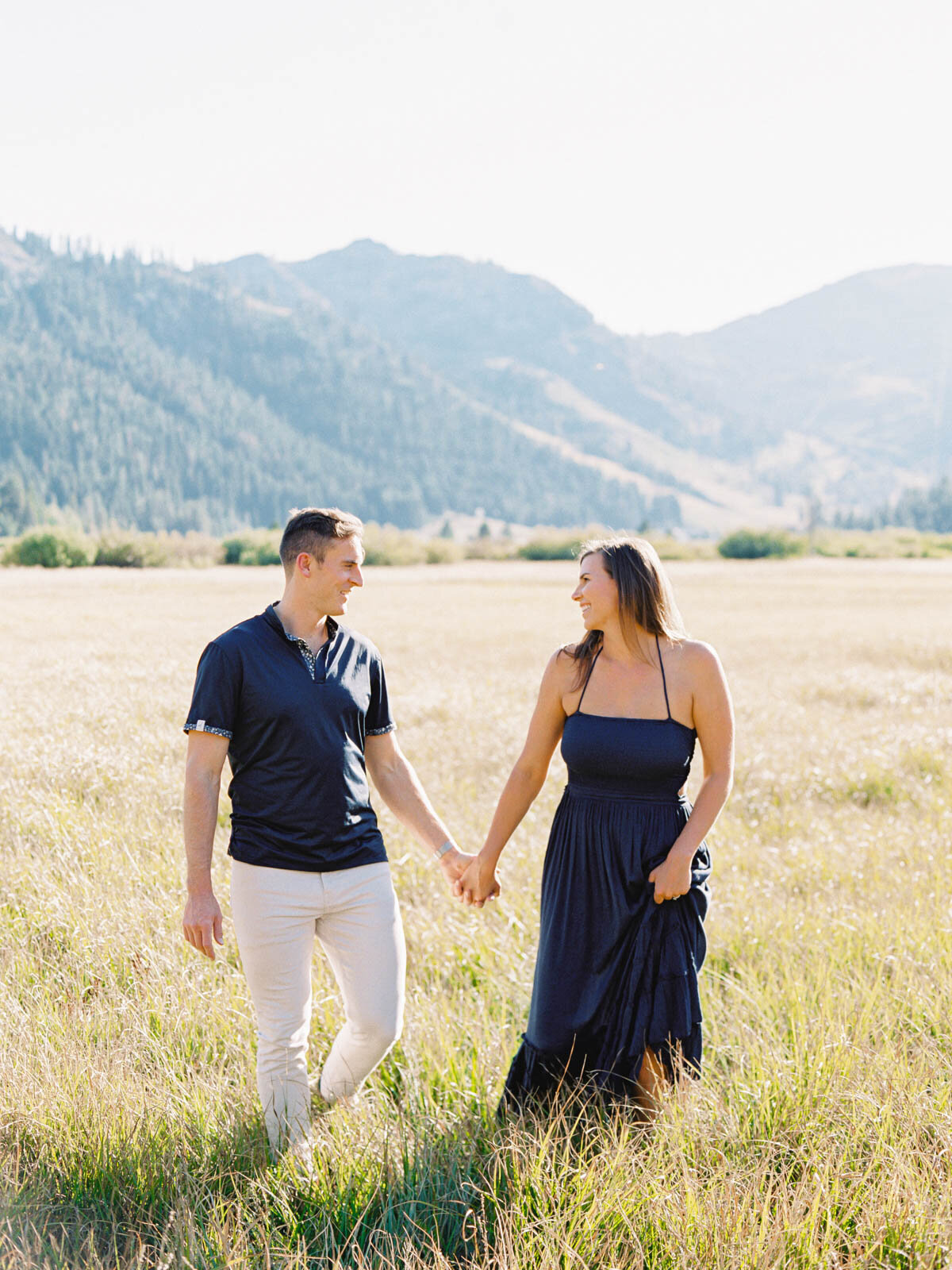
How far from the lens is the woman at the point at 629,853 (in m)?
3.89

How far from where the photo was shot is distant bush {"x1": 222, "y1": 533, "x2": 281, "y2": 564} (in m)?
78.8

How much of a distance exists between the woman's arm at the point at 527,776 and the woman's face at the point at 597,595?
210 millimetres

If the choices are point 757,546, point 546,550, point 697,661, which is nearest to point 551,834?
point 697,661

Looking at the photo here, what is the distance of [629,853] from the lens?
3.90 meters

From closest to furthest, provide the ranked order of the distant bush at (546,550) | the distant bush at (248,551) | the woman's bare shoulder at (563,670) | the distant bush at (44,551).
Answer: the woman's bare shoulder at (563,670) < the distant bush at (44,551) < the distant bush at (248,551) < the distant bush at (546,550)

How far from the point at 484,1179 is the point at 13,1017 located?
2.44 m

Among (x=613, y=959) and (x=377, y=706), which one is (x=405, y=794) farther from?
(x=613, y=959)

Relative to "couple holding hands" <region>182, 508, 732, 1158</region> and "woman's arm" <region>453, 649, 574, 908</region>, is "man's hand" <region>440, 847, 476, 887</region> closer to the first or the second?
"woman's arm" <region>453, 649, 574, 908</region>

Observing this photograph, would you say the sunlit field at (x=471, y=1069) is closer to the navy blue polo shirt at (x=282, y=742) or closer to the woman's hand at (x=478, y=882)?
the woman's hand at (x=478, y=882)

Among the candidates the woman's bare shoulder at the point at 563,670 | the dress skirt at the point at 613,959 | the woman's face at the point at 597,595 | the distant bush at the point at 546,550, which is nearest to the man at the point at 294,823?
the dress skirt at the point at 613,959

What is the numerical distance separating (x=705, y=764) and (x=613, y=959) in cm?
83

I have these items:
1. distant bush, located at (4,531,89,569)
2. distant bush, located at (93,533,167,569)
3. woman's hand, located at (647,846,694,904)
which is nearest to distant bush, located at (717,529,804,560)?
distant bush, located at (93,533,167,569)

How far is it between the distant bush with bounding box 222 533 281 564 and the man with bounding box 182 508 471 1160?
245 ft

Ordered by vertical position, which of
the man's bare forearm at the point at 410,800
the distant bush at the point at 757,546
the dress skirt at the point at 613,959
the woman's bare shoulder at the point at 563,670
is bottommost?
the dress skirt at the point at 613,959
